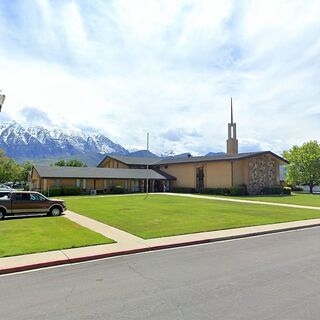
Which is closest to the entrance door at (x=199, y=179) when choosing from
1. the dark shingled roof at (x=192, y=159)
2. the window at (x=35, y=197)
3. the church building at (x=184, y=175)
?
the church building at (x=184, y=175)

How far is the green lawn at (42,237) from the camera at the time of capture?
424 inches

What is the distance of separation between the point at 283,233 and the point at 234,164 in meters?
32.4

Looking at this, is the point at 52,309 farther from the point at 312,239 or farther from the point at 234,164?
the point at 234,164

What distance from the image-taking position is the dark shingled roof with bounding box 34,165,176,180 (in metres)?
46.1

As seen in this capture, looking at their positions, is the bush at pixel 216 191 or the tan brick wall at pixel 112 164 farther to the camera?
→ the tan brick wall at pixel 112 164

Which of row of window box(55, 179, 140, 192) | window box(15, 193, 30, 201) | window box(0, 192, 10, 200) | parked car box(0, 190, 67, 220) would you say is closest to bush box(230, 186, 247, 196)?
row of window box(55, 179, 140, 192)

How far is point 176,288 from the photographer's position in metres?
6.76

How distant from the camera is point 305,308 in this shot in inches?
220

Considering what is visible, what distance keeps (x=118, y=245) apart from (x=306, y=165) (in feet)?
185

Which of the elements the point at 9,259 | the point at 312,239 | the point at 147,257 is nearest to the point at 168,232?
→ the point at 147,257

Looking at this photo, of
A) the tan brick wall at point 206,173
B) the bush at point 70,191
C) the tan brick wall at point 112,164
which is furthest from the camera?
the tan brick wall at point 112,164

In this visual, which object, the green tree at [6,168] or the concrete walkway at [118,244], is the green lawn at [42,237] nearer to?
the concrete walkway at [118,244]

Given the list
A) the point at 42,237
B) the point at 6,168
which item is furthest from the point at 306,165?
the point at 42,237

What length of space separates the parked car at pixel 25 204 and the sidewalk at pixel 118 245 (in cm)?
452
